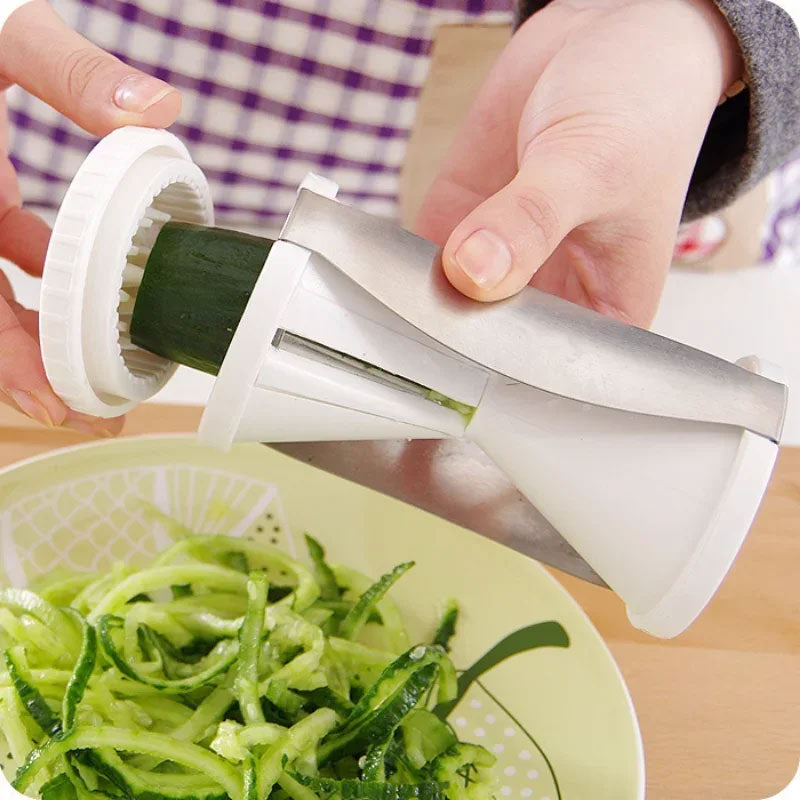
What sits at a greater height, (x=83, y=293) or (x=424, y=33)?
(x=424, y=33)

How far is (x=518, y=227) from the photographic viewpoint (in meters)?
0.59

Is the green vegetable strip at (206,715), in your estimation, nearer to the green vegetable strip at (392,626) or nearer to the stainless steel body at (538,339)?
the green vegetable strip at (392,626)

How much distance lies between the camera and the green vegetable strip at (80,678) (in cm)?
69

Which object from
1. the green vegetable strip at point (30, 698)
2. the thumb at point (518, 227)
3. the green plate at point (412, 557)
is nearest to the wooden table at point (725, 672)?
the green plate at point (412, 557)

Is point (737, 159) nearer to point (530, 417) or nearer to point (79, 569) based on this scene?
point (530, 417)

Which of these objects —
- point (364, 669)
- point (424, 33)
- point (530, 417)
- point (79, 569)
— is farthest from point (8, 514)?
point (424, 33)

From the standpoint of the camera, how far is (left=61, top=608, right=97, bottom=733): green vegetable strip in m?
0.69

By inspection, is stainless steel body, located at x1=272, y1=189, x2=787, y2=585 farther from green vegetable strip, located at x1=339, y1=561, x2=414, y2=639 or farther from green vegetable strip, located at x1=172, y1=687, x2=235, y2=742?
green vegetable strip, located at x1=172, y1=687, x2=235, y2=742

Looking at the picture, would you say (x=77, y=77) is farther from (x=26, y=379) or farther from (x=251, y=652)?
(x=251, y=652)

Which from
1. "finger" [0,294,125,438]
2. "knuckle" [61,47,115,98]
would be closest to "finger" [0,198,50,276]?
"finger" [0,294,125,438]

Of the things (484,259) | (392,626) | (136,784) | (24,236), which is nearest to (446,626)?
(392,626)

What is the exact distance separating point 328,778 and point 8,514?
369mm

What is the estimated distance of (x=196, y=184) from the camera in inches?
25.5

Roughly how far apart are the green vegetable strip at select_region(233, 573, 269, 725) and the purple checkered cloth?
0.67 meters
